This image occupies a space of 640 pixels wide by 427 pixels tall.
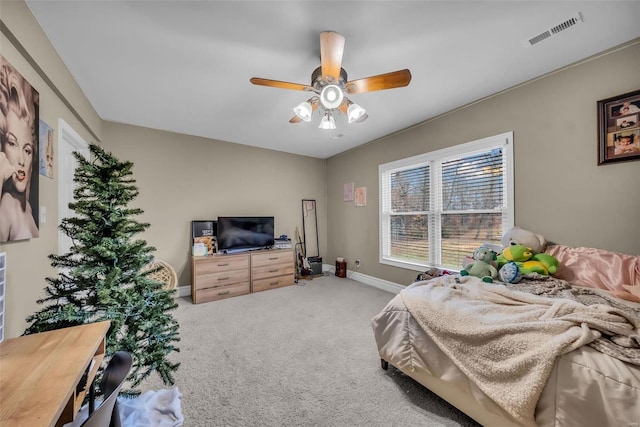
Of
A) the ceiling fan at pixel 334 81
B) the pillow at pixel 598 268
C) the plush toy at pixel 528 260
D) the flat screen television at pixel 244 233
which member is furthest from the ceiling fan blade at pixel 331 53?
the flat screen television at pixel 244 233

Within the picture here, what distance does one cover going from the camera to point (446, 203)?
3.11 m

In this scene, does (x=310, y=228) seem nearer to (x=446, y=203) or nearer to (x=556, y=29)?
(x=446, y=203)

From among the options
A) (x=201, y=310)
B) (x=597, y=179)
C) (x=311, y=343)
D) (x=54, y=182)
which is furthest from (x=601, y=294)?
(x=54, y=182)

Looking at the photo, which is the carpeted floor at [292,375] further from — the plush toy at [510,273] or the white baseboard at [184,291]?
the plush toy at [510,273]

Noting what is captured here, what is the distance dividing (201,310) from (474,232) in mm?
3611

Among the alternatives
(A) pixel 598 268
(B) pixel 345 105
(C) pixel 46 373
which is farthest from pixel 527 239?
(C) pixel 46 373

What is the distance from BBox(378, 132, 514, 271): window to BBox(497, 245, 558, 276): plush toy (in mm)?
451

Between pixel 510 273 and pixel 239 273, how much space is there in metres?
3.38

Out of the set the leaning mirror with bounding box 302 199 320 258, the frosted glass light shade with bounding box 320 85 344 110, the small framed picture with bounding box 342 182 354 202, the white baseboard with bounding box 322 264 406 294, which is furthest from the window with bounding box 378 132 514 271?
the frosted glass light shade with bounding box 320 85 344 110

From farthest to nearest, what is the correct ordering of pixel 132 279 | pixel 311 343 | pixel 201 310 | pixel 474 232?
pixel 201 310, pixel 474 232, pixel 311 343, pixel 132 279

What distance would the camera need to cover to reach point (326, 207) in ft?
17.1

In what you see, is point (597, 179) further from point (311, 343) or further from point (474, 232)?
point (311, 343)

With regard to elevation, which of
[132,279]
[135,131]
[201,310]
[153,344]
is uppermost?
[135,131]

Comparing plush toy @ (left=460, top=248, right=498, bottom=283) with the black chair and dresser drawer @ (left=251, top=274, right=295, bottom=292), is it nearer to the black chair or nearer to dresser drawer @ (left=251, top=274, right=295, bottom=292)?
the black chair
